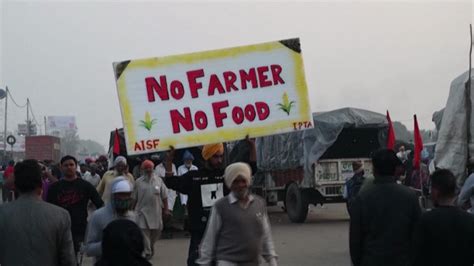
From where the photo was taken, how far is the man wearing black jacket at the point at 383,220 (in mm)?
5367

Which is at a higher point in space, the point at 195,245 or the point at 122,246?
the point at 122,246

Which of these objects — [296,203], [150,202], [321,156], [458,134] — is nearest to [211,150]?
[458,134]

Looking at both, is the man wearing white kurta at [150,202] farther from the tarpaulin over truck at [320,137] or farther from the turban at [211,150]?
the tarpaulin over truck at [320,137]

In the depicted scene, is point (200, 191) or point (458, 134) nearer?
point (200, 191)

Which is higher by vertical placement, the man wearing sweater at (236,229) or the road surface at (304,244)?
the man wearing sweater at (236,229)

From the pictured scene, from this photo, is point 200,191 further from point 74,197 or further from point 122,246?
point 122,246

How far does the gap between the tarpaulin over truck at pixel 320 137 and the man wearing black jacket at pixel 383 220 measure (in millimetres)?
11468

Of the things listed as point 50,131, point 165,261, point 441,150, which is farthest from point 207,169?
point 50,131

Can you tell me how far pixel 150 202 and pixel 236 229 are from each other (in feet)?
19.1

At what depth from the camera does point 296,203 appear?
1825cm

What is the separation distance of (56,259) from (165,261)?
714 cm

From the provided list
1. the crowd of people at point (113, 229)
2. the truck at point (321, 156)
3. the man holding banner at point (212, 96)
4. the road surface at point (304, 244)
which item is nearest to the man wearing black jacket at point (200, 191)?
the man holding banner at point (212, 96)

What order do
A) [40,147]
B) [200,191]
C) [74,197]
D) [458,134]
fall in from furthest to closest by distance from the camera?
[40,147] < [458,134] < [74,197] < [200,191]

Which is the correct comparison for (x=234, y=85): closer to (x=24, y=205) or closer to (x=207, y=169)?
(x=207, y=169)
